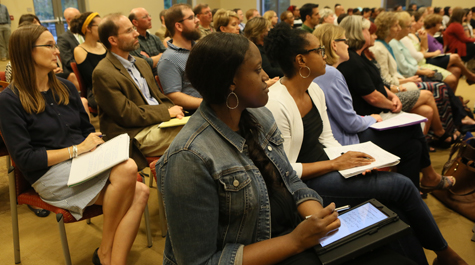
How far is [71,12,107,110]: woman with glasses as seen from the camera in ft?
10.3

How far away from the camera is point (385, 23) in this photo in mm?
3807

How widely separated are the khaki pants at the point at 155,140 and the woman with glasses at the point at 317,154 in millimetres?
722

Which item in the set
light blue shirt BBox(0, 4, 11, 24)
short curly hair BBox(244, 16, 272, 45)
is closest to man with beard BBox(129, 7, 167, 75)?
short curly hair BBox(244, 16, 272, 45)

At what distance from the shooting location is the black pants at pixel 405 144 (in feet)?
7.54

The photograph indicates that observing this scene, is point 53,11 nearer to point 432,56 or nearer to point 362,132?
point 432,56

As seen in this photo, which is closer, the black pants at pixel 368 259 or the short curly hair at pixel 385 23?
the black pants at pixel 368 259

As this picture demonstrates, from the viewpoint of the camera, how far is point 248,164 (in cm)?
116

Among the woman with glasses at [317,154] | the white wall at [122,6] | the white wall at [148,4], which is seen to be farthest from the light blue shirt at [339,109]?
the white wall at [122,6]

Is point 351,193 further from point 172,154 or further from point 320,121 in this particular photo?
point 172,154

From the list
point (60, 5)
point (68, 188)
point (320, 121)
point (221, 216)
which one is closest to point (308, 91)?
point (320, 121)

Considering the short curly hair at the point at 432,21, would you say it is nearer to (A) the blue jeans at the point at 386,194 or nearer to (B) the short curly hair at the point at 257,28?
(B) the short curly hair at the point at 257,28

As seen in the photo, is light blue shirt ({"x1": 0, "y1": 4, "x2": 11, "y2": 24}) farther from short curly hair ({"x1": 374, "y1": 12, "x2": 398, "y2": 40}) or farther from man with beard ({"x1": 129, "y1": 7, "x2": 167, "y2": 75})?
short curly hair ({"x1": 374, "y1": 12, "x2": 398, "y2": 40})

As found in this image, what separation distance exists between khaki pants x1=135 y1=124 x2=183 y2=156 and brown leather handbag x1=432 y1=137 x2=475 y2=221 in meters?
1.87

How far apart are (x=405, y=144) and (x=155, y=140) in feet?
5.05
